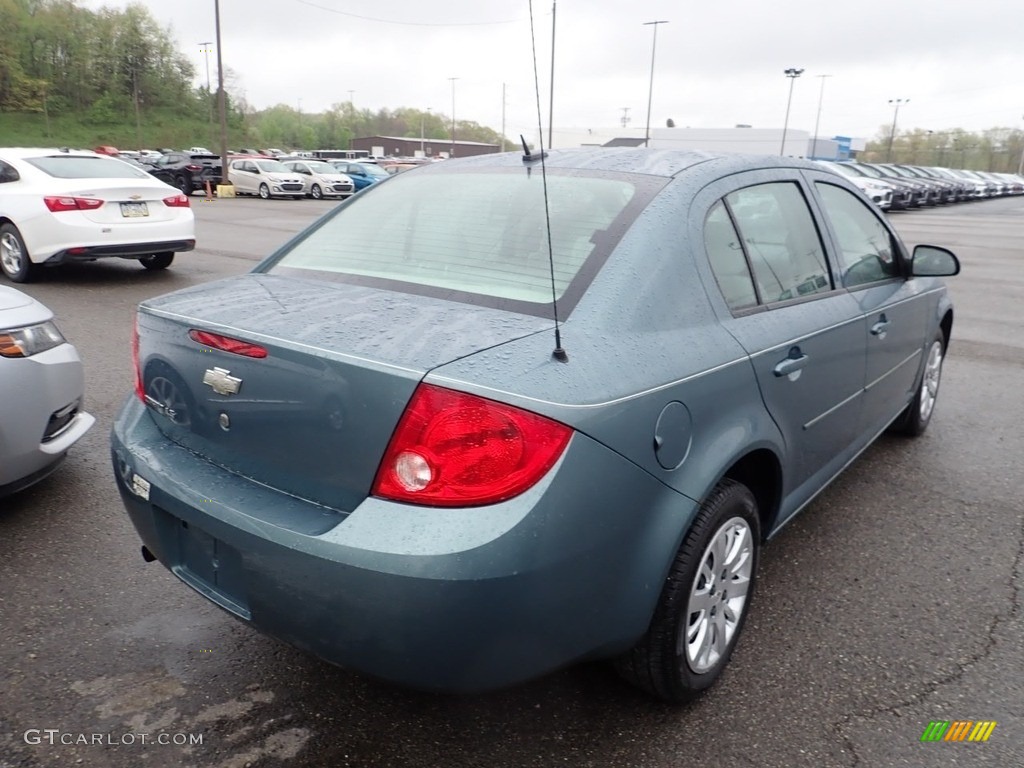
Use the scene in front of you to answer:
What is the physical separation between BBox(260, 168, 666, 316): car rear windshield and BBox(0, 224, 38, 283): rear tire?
7.54 m

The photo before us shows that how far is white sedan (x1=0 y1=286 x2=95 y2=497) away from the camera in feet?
10.5

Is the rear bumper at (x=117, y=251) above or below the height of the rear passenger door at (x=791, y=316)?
below

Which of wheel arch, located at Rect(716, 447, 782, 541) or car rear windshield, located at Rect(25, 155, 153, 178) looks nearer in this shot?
wheel arch, located at Rect(716, 447, 782, 541)

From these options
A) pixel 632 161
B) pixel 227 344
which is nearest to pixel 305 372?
pixel 227 344

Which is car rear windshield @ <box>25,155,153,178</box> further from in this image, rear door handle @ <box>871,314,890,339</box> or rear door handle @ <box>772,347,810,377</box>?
rear door handle @ <box>772,347,810,377</box>

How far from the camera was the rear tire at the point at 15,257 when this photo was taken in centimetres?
894

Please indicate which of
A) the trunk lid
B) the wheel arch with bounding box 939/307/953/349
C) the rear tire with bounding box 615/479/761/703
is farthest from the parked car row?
the trunk lid

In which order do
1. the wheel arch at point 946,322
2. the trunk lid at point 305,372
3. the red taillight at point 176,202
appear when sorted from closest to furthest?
the trunk lid at point 305,372, the wheel arch at point 946,322, the red taillight at point 176,202

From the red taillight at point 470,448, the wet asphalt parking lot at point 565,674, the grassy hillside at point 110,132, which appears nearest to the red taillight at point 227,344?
the red taillight at point 470,448

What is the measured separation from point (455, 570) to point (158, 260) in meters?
9.83

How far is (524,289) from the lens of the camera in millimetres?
2301

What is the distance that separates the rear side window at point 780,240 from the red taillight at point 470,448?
1.26 m

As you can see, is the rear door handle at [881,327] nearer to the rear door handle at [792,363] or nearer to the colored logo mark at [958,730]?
the rear door handle at [792,363]

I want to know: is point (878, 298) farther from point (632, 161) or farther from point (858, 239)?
point (632, 161)
